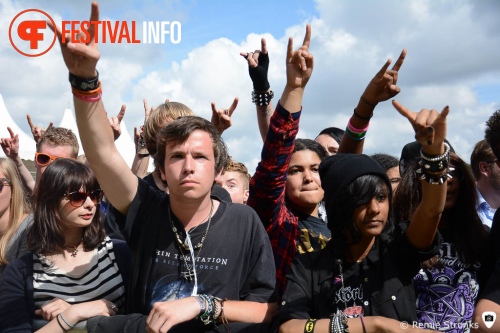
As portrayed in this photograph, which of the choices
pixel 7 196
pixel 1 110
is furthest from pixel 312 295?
pixel 1 110

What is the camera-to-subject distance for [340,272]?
2605 millimetres

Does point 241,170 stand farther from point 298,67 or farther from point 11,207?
point 298,67

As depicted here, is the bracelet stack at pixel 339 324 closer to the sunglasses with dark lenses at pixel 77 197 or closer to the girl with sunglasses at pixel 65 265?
the girl with sunglasses at pixel 65 265

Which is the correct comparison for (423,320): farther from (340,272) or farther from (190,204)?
(190,204)

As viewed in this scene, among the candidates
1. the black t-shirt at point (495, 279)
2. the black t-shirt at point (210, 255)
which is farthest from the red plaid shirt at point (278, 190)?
the black t-shirt at point (495, 279)

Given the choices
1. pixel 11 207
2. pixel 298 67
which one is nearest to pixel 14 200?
pixel 11 207

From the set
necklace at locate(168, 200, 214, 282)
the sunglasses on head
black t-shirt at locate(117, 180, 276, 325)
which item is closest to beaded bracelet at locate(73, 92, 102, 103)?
black t-shirt at locate(117, 180, 276, 325)

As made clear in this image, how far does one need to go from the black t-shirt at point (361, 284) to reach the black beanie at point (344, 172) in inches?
10.2

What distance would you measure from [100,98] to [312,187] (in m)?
1.34

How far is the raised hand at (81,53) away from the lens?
8.20ft

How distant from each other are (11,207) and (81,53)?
2035 millimetres

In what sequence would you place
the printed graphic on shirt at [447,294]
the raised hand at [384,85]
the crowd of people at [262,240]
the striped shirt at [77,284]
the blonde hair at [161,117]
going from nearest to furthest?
1. the crowd of people at [262,240]
2. the printed graphic on shirt at [447,294]
3. the striped shirt at [77,284]
4. the raised hand at [384,85]
5. the blonde hair at [161,117]

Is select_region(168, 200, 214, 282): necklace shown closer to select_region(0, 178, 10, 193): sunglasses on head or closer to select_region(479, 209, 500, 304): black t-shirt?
select_region(479, 209, 500, 304): black t-shirt

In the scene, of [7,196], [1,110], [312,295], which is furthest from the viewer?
[1,110]
